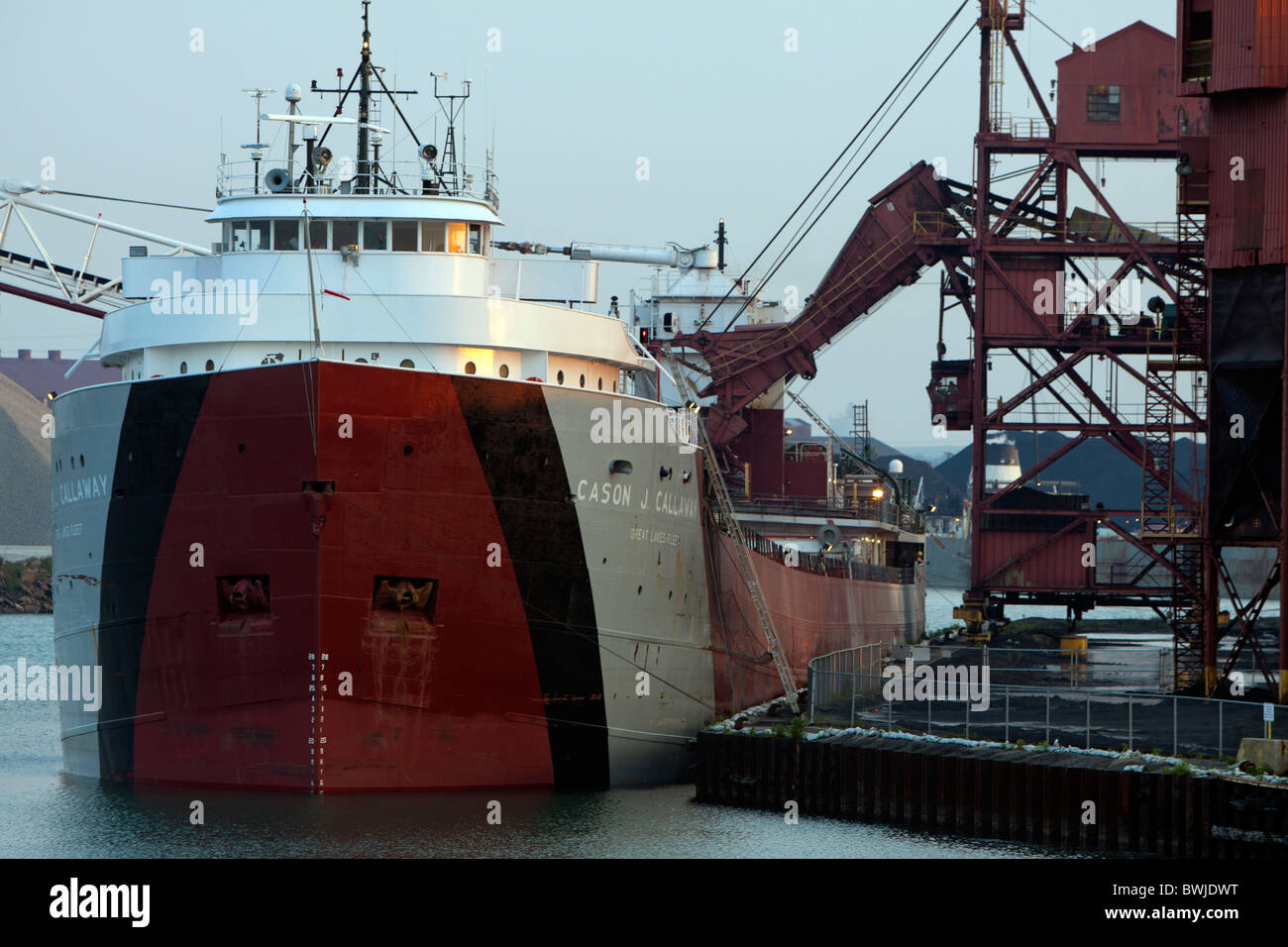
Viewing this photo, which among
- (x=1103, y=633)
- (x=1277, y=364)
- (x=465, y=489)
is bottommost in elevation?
(x=1103, y=633)

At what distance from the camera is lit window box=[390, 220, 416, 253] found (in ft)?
83.5

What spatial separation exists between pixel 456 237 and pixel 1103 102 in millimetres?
22807

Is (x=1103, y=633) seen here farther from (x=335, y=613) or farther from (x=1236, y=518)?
(x=335, y=613)

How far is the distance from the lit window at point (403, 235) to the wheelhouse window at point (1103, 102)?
2298cm

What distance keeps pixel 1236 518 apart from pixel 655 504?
9.88 meters

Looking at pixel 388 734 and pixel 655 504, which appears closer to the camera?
pixel 388 734

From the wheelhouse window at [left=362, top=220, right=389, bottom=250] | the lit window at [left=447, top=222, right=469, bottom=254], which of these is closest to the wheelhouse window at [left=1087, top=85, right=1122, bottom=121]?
the lit window at [left=447, top=222, right=469, bottom=254]

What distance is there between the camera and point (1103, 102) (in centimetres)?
4244

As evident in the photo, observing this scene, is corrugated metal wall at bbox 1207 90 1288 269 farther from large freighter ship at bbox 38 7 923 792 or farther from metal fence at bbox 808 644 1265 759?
large freighter ship at bbox 38 7 923 792

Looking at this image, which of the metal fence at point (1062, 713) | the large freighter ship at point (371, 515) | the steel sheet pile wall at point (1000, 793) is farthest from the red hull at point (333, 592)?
the metal fence at point (1062, 713)

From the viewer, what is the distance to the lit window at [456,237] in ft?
84.2

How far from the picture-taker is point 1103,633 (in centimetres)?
8469

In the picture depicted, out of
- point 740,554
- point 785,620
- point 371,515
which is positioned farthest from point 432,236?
point 785,620
